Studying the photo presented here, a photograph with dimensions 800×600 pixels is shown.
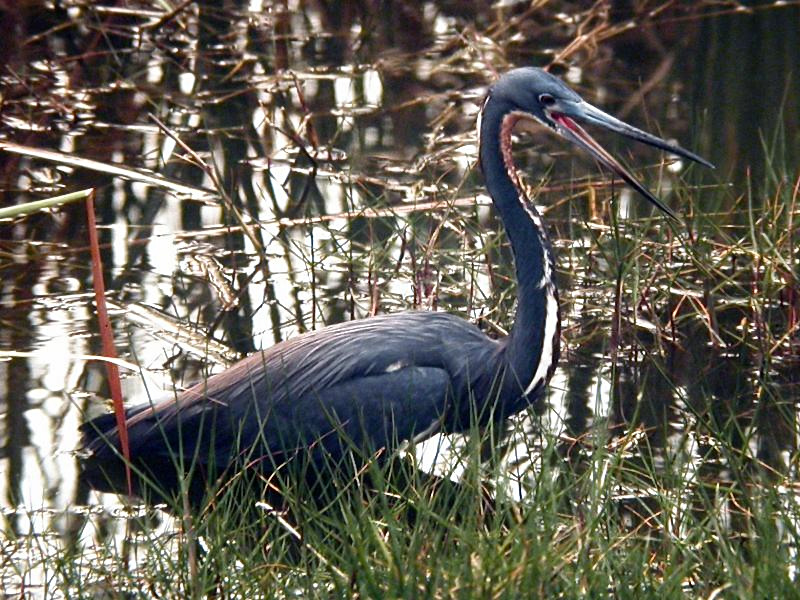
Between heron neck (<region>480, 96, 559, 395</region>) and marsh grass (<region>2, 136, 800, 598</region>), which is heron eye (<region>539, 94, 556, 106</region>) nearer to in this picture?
heron neck (<region>480, 96, 559, 395</region>)

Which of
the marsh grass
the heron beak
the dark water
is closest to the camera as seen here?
the marsh grass

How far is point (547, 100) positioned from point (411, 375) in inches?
39.4

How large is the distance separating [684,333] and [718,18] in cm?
448

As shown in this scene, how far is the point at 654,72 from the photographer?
8.98 meters

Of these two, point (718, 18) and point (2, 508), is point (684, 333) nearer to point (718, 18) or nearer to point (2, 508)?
point (2, 508)

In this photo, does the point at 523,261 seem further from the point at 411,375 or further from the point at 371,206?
the point at 371,206

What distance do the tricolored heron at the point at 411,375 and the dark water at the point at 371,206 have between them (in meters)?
0.25

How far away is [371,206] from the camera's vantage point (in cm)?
578

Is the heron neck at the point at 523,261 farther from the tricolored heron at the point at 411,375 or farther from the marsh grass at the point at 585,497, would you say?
the marsh grass at the point at 585,497

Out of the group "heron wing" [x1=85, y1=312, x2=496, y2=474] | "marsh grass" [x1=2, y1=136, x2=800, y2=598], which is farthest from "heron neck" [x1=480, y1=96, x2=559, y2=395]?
"marsh grass" [x1=2, y1=136, x2=800, y2=598]

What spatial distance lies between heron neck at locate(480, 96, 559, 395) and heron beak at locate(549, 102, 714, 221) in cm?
17

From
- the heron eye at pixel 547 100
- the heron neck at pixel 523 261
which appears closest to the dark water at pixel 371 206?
the heron neck at pixel 523 261

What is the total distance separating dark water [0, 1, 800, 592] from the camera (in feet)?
17.6

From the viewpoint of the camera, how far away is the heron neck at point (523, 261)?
16.1ft
